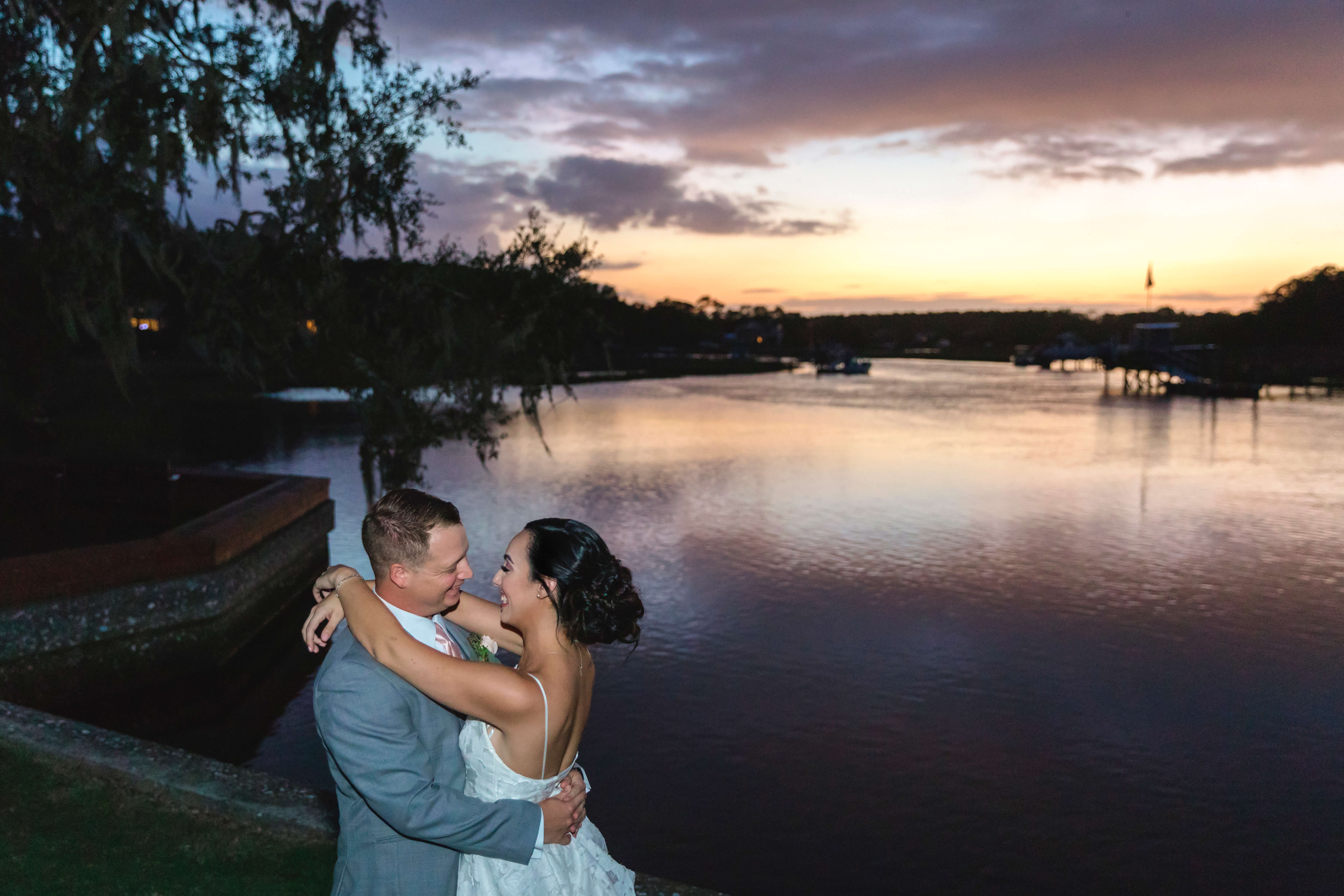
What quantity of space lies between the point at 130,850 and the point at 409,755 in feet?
11.5

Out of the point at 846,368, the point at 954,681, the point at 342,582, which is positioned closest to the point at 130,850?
the point at 342,582

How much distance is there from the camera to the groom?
7.34 feet

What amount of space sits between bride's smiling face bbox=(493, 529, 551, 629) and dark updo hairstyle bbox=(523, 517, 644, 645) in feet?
0.04

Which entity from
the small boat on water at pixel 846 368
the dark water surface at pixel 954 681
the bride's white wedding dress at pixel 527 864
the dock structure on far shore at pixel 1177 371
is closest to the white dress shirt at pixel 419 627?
the bride's white wedding dress at pixel 527 864

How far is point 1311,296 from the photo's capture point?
3986 inches

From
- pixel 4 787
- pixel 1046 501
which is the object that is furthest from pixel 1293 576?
pixel 4 787

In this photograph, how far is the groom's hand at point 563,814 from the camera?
2463mm

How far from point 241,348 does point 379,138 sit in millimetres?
4293

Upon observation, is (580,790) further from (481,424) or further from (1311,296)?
(1311,296)

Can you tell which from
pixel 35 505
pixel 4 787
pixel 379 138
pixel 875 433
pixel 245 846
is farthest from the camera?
pixel 875 433

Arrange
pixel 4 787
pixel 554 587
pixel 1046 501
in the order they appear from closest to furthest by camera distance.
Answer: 1. pixel 554 587
2. pixel 4 787
3. pixel 1046 501

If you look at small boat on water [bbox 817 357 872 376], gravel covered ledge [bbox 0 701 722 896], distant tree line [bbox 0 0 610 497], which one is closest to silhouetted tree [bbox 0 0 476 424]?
distant tree line [bbox 0 0 610 497]

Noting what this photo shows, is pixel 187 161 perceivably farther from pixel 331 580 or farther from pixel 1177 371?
pixel 1177 371

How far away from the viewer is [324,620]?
253 centimetres
